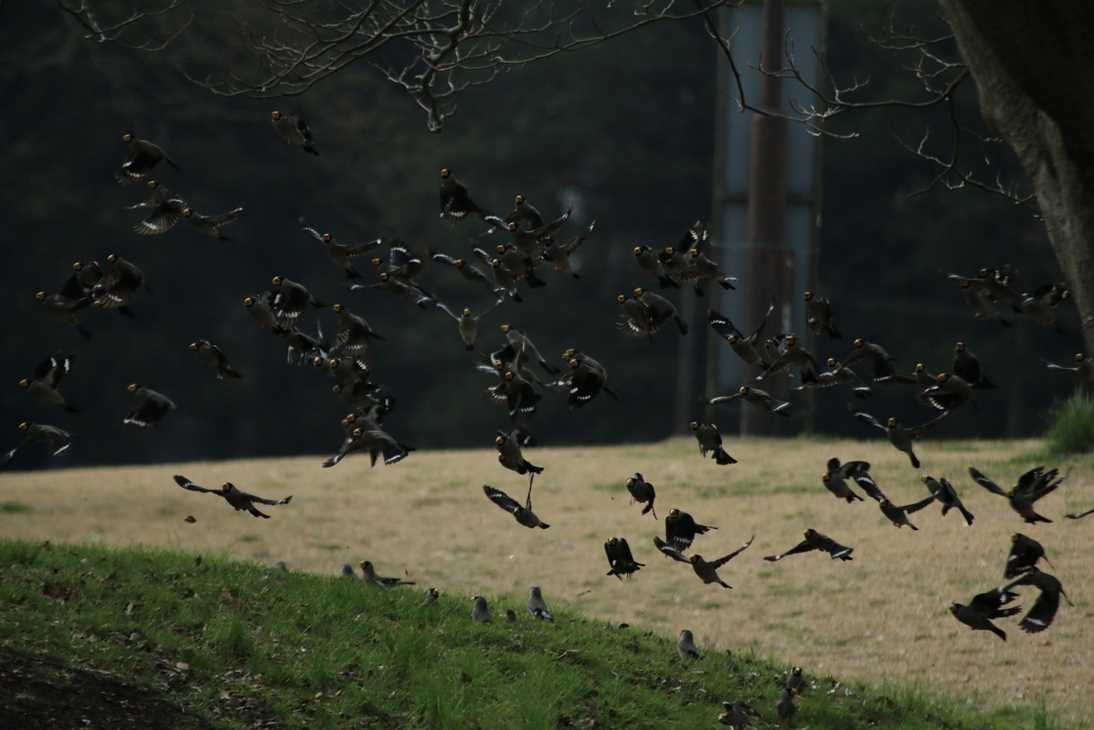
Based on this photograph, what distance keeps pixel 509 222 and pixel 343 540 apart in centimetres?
662

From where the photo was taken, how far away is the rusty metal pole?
16.7 meters

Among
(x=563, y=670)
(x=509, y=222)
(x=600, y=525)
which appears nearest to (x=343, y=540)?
(x=600, y=525)

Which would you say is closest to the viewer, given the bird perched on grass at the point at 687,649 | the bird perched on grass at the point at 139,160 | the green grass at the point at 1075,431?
the bird perched on grass at the point at 139,160

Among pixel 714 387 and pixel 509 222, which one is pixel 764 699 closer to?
pixel 509 222

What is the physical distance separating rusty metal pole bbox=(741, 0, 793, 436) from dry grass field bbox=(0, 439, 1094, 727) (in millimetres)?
1380

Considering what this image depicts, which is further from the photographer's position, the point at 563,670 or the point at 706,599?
the point at 706,599

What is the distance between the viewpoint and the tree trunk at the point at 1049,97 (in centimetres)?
570

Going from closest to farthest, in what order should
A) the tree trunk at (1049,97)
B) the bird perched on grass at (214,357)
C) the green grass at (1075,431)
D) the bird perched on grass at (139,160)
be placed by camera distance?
the tree trunk at (1049,97) < the bird perched on grass at (214,357) < the bird perched on grass at (139,160) < the green grass at (1075,431)

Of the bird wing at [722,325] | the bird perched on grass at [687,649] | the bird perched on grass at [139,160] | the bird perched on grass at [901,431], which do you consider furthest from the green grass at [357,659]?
the bird perched on grass at [139,160]

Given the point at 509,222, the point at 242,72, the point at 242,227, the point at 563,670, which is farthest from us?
the point at 242,227

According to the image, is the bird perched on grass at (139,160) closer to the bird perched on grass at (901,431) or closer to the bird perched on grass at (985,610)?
the bird perched on grass at (901,431)

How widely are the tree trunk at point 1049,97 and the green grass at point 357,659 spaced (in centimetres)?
266

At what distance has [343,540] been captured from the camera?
12734 mm

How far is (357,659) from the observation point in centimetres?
739
